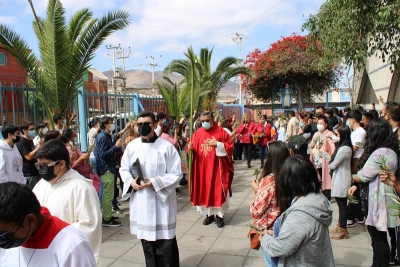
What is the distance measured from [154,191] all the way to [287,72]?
1561 cm

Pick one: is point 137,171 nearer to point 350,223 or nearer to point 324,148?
point 324,148

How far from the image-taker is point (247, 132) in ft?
37.7

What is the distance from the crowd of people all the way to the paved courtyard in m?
0.23

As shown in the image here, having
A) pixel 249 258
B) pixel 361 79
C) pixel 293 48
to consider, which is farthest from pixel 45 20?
pixel 361 79

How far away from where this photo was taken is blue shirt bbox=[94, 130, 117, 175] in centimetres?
561

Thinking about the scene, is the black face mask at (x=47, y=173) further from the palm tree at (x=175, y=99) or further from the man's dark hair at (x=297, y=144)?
the palm tree at (x=175, y=99)

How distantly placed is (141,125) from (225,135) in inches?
90.8

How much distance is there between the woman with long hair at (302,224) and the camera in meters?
2.12

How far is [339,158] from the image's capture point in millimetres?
4824

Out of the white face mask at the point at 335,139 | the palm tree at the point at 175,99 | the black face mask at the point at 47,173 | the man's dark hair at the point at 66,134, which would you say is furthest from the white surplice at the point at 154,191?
the palm tree at the point at 175,99

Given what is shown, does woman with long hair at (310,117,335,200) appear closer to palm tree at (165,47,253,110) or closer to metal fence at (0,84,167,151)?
metal fence at (0,84,167,151)

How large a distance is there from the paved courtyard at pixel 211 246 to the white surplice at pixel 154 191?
2.77ft

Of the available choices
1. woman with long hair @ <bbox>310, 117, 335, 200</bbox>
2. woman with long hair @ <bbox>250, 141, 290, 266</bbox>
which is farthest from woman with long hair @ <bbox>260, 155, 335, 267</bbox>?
woman with long hair @ <bbox>310, 117, 335, 200</bbox>

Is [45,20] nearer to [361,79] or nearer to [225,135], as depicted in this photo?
[225,135]
